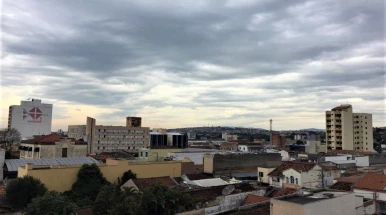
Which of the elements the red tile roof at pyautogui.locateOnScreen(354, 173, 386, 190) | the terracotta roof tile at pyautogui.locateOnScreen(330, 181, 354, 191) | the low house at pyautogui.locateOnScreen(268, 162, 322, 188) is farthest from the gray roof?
the red tile roof at pyautogui.locateOnScreen(354, 173, 386, 190)

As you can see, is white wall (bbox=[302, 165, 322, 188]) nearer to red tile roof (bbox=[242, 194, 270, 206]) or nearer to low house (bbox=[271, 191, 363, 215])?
red tile roof (bbox=[242, 194, 270, 206])

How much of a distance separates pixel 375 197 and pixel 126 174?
28.7m

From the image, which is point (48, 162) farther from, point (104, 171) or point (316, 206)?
point (316, 206)

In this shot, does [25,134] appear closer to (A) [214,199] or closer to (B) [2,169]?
(B) [2,169]

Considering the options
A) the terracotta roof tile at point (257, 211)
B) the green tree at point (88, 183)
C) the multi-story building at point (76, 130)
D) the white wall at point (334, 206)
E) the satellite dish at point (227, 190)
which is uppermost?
the multi-story building at point (76, 130)

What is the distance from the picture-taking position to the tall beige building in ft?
295

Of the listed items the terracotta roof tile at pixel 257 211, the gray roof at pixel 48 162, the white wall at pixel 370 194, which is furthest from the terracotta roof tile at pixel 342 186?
the gray roof at pixel 48 162

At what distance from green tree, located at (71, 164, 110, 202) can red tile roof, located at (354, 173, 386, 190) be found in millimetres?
26818

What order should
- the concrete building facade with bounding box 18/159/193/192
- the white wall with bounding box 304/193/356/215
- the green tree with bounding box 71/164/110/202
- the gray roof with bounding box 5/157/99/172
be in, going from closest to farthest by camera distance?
the white wall with bounding box 304/193/356/215, the green tree with bounding box 71/164/110/202, the concrete building facade with bounding box 18/159/193/192, the gray roof with bounding box 5/157/99/172

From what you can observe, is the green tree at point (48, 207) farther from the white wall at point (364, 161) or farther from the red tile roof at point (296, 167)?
the white wall at point (364, 161)

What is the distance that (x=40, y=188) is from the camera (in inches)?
1247

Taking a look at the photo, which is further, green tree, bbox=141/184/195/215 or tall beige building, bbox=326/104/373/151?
tall beige building, bbox=326/104/373/151

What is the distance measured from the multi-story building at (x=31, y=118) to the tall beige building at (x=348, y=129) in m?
95.6

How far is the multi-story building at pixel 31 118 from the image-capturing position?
10788 centimetres
